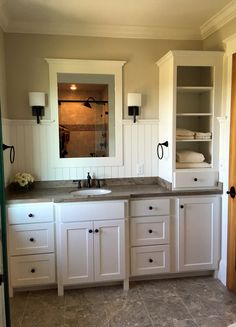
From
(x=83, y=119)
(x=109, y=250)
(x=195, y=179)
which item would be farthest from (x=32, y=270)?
(x=195, y=179)

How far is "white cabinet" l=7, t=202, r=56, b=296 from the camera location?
2.67 meters

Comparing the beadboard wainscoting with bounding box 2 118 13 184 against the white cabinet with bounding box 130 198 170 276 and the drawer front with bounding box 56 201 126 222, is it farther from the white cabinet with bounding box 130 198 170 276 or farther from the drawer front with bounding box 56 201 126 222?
the white cabinet with bounding box 130 198 170 276

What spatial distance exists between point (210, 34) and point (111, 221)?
2091mm

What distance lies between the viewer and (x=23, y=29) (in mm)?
2996

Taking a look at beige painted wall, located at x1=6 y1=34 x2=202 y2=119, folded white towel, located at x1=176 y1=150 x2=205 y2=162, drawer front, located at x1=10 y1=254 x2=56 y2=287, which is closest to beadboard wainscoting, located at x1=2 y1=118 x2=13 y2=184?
beige painted wall, located at x1=6 y1=34 x2=202 y2=119

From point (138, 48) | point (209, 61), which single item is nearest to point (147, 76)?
point (138, 48)

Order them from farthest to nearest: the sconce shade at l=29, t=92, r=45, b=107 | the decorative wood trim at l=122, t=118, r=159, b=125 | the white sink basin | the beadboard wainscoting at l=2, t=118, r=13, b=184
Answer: the decorative wood trim at l=122, t=118, r=159, b=125, the white sink basin, the sconce shade at l=29, t=92, r=45, b=107, the beadboard wainscoting at l=2, t=118, r=13, b=184

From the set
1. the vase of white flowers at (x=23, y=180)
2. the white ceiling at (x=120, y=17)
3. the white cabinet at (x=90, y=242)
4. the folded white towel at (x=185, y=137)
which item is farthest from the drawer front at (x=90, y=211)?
the white ceiling at (x=120, y=17)

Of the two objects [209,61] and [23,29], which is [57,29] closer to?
[23,29]

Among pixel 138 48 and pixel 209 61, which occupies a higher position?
pixel 138 48

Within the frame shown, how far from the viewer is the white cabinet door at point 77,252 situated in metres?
2.71

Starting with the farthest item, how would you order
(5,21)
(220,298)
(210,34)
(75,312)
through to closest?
(210,34)
(5,21)
(220,298)
(75,312)

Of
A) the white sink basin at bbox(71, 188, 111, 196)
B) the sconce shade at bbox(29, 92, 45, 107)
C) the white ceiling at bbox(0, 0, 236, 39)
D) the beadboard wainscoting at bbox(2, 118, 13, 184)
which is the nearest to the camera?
the white ceiling at bbox(0, 0, 236, 39)

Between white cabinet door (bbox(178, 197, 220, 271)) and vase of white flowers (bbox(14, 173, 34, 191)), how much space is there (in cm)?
146
